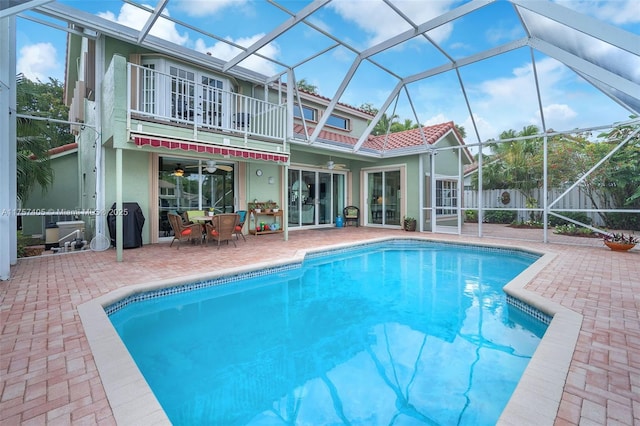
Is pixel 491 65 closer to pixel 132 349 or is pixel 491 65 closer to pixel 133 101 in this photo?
pixel 133 101

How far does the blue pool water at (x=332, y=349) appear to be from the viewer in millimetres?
2754

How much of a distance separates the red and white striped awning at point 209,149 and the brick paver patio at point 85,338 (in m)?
2.68

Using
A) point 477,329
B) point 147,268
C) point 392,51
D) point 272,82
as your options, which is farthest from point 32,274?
point 392,51

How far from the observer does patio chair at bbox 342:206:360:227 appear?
1531 centimetres

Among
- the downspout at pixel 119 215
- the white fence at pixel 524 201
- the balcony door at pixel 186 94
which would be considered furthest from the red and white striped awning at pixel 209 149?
the white fence at pixel 524 201

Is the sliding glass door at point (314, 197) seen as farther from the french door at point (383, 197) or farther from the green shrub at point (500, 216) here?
the green shrub at point (500, 216)

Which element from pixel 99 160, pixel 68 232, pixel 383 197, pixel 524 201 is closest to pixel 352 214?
pixel 383 197

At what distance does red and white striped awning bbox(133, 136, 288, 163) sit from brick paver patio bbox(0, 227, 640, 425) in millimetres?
2685

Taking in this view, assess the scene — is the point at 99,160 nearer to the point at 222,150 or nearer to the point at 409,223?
the point at 222,150

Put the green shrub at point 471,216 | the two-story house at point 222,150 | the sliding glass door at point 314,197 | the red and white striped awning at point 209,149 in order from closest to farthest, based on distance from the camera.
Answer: the red and white striped awning at point 209,149, the two-story house at point 222,150, the sliding glass door at point 314,197, the green shrub at point 471,216

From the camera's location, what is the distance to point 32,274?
5.77 metres

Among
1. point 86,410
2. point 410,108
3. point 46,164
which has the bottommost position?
Answer: point 86,410

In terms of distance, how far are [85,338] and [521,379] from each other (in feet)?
13.6

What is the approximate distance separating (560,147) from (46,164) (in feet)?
69.8
